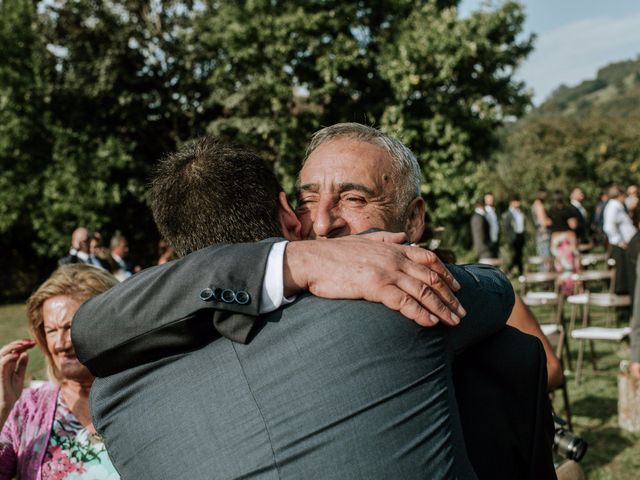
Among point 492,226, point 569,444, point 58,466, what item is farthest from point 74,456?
point 492,226

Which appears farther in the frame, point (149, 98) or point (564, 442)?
point (149, 98)

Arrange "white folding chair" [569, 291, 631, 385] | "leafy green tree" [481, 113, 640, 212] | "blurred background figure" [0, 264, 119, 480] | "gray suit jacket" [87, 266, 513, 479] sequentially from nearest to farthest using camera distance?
"gray suit jacket" [87, 266, 513, 479] → "blurred background figure" [0, 264, 119, 480] → "white folding chair" [569, 291, 631, 385] → "leafy green tree" [481, 113, 640, 212]

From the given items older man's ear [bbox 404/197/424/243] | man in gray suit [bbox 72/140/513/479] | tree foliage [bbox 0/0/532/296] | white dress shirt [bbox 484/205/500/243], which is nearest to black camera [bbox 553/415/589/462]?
older man's ear [bbox 404/197/424/243]

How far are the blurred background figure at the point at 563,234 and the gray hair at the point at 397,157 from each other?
11212 mm

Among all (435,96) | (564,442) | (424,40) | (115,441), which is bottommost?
(564,442)

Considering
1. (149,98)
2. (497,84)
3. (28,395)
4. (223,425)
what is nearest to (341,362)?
(223,425)

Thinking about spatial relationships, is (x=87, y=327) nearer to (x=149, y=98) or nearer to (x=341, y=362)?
(x=341, y=362)

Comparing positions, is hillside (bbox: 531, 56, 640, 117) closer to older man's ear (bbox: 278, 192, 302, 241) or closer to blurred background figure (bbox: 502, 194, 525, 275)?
blurred background figure (bbox: 502, 194, 525, 275)

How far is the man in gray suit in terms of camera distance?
1.24 meters

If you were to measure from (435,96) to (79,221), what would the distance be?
1159cm

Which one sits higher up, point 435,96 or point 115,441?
point 435,96

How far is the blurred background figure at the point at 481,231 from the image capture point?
598 inches

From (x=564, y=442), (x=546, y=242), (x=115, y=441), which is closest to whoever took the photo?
(x=115, y=441)

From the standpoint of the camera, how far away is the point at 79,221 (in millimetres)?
20141
